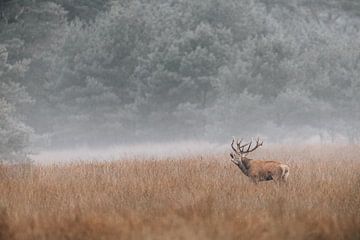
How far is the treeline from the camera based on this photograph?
1272 inches

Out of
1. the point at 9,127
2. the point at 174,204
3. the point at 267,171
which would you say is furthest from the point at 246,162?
the point at 9,127

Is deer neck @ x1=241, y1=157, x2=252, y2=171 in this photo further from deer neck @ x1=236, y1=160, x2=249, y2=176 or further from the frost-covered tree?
the frost-covered tree

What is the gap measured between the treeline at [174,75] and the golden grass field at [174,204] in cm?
1708

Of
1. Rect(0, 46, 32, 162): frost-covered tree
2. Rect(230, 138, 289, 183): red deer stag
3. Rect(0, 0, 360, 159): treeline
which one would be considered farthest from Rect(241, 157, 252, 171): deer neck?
Rect(0, 0, 360, 159): treeline

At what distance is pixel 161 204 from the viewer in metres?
9.16

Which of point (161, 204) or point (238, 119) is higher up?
point (238, 119)

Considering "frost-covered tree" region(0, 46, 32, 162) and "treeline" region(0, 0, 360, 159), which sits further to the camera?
"treeline" region(0, 0, 360, 159)

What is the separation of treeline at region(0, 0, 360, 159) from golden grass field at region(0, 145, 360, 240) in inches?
672

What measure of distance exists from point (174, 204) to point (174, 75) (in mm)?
27419

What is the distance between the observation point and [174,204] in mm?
9047

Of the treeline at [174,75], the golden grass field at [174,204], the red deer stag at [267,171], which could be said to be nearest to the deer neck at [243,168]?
the red deer stag at [267,171]

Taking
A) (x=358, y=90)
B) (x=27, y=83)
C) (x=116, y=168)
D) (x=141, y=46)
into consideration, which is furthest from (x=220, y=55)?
(x=116, y=168)

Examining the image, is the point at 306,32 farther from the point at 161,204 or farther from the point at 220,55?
the point at 161,204

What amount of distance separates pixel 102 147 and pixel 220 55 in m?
9.28
